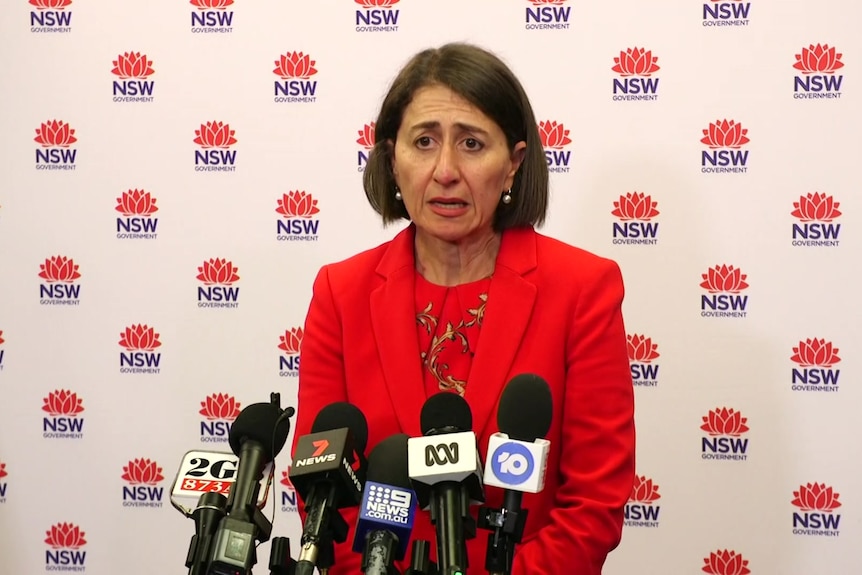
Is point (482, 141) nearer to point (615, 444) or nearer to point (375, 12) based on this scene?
point (615, 444)

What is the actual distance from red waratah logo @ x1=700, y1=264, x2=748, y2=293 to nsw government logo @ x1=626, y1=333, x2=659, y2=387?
0.93 feet

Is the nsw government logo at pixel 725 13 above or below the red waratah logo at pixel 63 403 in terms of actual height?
above

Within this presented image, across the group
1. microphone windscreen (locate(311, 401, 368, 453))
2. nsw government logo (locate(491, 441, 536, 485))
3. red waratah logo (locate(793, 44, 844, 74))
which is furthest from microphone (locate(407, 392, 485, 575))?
red waratah logo (locate(793, 44, 844, 74))

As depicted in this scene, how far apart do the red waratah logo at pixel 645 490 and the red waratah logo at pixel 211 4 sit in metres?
2.30

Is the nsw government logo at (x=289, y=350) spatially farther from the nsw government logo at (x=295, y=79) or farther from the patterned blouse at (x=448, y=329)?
the patterned blouse at (x=448, y=329)

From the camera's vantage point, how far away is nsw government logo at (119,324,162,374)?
3.81 m

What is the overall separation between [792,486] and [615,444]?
5.15 feet

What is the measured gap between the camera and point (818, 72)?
3438 millimetres

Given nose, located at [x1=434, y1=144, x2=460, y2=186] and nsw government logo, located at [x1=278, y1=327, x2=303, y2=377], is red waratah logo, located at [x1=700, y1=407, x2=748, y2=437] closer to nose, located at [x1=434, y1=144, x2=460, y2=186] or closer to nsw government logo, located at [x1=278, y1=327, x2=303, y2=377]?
nsw government logo, located at [x1=278, y1=327, x2=303, y2=377]

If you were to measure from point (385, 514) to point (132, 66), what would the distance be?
9.25 feet

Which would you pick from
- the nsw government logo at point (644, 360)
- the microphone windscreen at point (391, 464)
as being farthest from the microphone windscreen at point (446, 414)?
→ the nsw government logo at point (644, 360)

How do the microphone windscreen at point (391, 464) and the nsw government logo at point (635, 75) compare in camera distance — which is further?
the nsw government logo at point (635, 75)

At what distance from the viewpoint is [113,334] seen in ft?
12.6

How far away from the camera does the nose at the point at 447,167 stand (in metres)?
2.30
